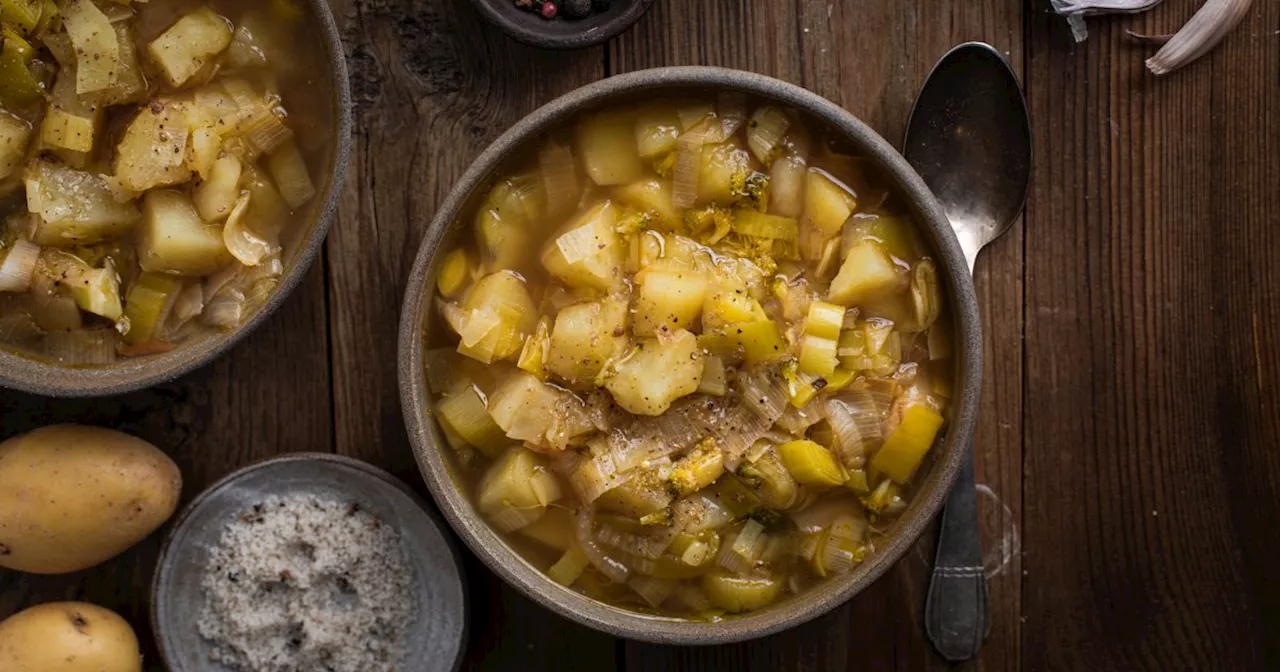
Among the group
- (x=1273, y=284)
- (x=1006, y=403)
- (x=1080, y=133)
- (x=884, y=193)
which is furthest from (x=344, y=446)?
(x=1273, y=284)

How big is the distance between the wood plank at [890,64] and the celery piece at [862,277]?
17.5 inches

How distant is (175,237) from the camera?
2.01 m

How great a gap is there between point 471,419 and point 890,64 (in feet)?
3.75

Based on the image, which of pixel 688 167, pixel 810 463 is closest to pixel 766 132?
pixel 688 167

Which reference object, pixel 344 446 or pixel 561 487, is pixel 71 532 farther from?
pixel 561 487

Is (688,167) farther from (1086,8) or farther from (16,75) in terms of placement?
(16,75)

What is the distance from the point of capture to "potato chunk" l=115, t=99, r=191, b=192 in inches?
77.8

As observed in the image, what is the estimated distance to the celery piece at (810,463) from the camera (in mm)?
1945

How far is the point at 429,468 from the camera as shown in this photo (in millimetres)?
2000

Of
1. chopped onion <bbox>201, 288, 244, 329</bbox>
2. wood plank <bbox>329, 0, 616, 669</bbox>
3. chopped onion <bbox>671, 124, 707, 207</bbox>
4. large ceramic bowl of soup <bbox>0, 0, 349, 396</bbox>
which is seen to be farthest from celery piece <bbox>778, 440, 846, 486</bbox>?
chopped onion <bbox>201, 288, 244, 329</bbox>

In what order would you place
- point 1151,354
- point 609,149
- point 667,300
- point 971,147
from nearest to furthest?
point 667,300
point 609,149
point 971,147
point 1151,354

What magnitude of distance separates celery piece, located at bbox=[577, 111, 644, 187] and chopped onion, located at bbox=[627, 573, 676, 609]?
75 centimetres

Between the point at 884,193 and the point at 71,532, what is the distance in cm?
171

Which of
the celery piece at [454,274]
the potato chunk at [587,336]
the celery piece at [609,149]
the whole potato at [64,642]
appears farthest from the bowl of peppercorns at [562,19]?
the whole potato at [64,642]
